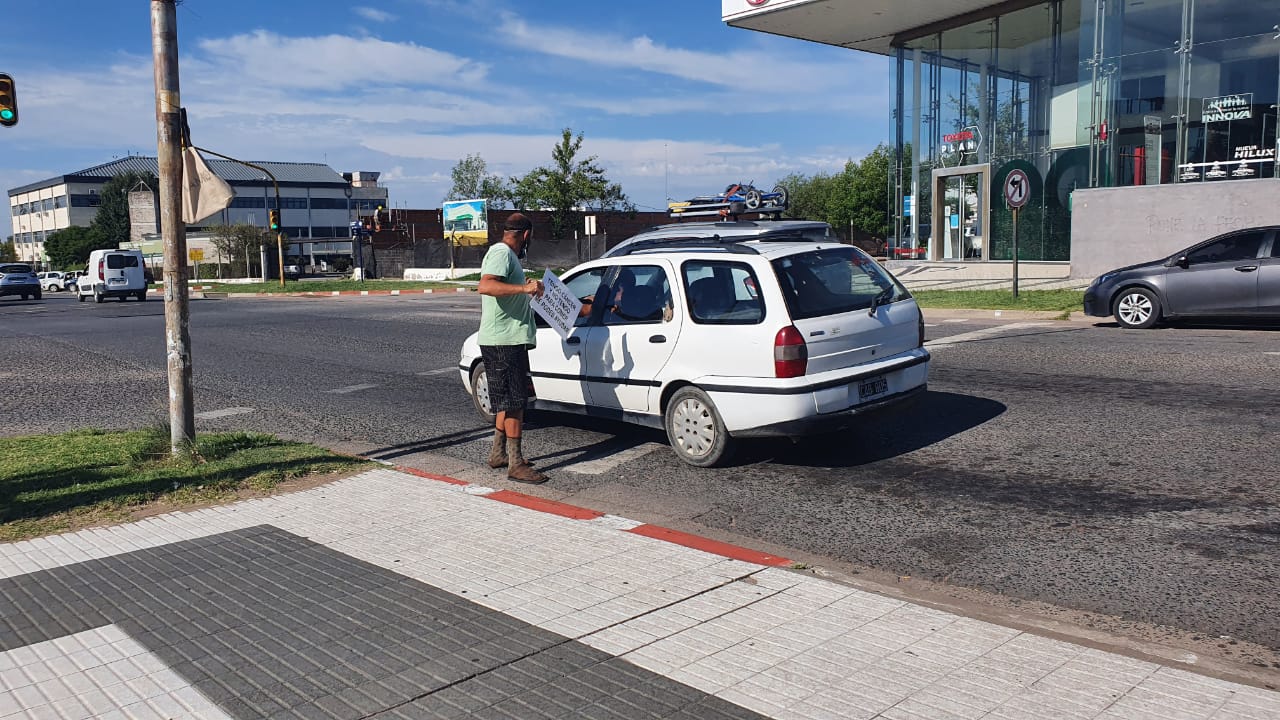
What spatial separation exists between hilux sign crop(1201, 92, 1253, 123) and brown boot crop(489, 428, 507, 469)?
21305 millimetres

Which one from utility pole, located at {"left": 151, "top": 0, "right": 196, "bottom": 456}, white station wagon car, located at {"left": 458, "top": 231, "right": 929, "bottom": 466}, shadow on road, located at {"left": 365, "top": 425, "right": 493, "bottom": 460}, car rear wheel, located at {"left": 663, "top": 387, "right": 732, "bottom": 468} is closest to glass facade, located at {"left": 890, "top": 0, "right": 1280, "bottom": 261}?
white station wagon car, located at {"left": 458, "top": 231, "right": 929, "bottom": 466}

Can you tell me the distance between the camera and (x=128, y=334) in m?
20.5

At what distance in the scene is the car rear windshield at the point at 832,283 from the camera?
23.3ft

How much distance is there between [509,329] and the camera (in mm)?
7055

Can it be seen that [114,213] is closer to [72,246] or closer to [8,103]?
[72,246]

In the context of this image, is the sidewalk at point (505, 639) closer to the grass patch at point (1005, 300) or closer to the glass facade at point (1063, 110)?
the grass patch at point (1005, 300)

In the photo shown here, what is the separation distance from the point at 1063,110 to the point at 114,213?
95.5 m

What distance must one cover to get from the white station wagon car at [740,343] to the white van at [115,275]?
3449 cm

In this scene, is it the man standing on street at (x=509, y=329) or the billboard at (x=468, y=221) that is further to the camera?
the billboard at (x=468, y=221)

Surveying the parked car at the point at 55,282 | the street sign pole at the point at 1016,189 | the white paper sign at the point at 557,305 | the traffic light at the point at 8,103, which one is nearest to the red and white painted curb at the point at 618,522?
the white paper sign at the point at 557,305

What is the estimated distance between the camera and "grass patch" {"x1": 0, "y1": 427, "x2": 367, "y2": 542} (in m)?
6.38

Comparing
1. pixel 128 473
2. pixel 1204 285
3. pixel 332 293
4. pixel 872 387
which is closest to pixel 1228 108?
pixel 1204 285

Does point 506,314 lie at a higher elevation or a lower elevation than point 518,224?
lower

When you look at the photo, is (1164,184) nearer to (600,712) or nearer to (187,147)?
(187,147)
